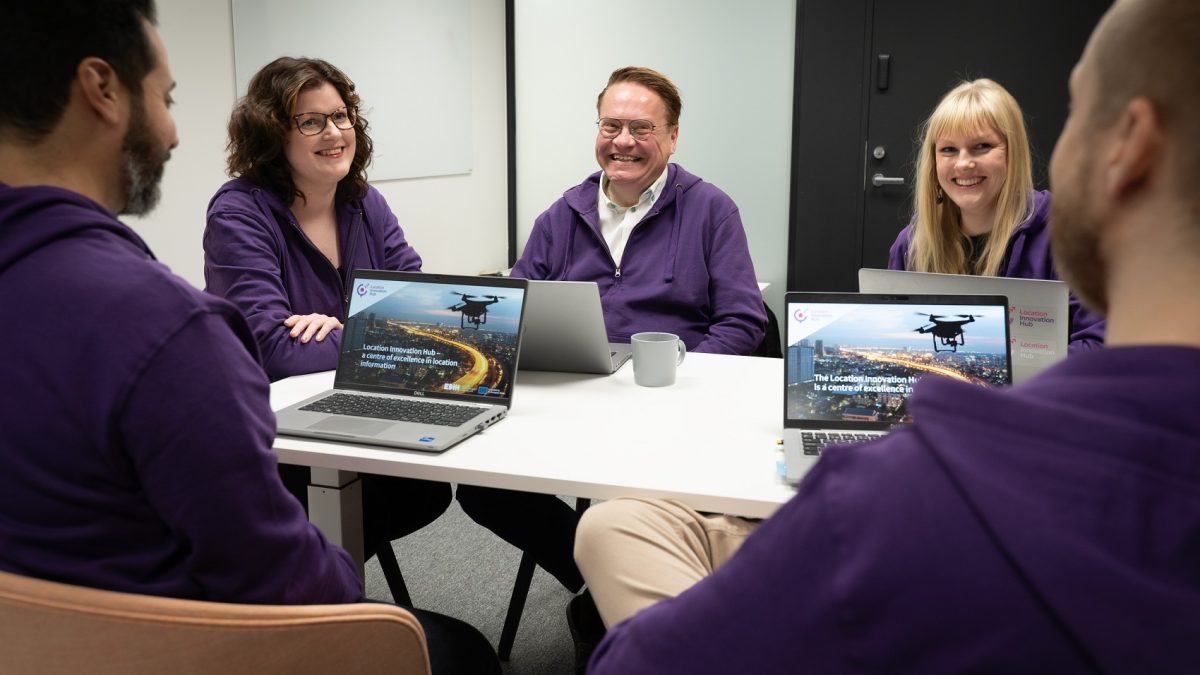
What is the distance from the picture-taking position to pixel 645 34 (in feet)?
14.9

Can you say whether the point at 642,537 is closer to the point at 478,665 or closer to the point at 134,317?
the point at 478,665

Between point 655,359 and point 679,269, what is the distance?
637 mm

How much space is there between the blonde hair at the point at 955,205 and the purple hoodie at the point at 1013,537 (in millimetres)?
1784

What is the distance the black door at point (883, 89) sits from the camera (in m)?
4.02

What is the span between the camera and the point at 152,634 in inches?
32.7

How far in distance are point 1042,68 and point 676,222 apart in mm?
2383

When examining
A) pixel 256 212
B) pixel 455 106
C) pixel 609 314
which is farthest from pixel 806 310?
pixel 455 106

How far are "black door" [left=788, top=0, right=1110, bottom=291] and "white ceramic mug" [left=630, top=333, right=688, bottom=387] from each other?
267 cm

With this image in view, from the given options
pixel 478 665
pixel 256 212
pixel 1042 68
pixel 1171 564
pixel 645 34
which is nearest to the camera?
pixel 1171 564

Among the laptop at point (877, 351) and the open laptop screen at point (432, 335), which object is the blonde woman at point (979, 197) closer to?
the laptop at point (877, 351)

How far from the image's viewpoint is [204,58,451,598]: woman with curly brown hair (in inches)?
80.9

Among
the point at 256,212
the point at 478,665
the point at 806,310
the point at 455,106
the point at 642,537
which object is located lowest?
the point at 478,665

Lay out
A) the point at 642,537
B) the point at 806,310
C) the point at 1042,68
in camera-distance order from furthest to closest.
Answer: the point at 1042,68 → the point at 806,310 → the point at 642,537

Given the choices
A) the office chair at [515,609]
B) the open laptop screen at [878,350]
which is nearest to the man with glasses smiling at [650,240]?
the office chair at [515,609]
